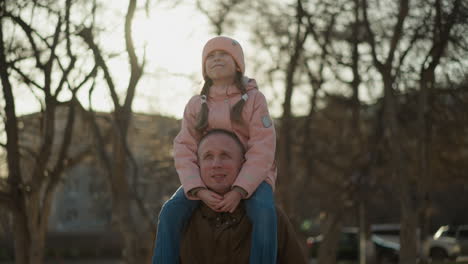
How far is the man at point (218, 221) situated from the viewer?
5.07 meters

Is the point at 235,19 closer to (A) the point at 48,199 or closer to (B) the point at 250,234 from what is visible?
(A) the point at 48,199

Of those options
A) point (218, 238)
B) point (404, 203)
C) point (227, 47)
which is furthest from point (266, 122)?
point (404, 203)

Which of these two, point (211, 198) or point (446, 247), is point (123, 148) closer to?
point (211, 198)

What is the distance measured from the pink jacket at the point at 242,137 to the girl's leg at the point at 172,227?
104mm

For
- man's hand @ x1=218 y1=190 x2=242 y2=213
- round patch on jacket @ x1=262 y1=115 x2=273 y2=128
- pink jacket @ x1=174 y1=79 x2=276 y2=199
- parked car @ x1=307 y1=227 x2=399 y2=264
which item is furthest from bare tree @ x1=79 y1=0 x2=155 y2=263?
parked car @ x1=307 y1=227 x2=399 y2=264

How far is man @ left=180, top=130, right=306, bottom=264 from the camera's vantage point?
16.6ft

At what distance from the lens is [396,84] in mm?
16172

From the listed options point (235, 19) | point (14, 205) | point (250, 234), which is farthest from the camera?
point (235, 19)

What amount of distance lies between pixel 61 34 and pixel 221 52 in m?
8.89

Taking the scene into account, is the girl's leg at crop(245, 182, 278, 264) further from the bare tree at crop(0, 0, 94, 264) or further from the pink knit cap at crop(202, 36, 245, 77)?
the bare tree at crop(0, 0, 94, 264)

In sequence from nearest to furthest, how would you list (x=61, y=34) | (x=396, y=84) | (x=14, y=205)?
(x=14, y=205) < (x=61, y=34) < (x=396, y=84)

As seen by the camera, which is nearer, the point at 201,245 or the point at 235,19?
the point at 201,245

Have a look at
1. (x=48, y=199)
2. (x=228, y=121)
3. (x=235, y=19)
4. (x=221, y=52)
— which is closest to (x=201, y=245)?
(x=228, y=121)

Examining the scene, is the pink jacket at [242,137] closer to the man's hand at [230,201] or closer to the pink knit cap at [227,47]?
the man's hand at [230,201]
